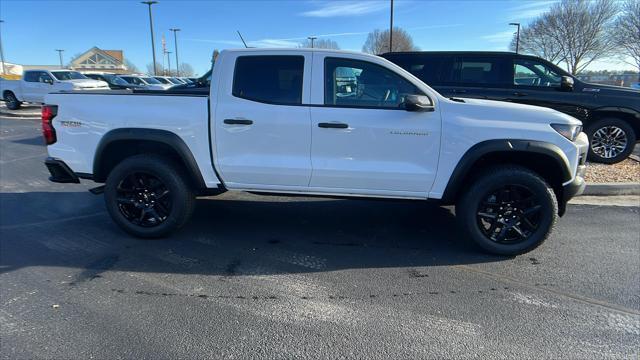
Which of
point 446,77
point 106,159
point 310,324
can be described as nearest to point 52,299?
point 106,159

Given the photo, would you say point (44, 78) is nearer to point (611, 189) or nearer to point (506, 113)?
point (506, 113)

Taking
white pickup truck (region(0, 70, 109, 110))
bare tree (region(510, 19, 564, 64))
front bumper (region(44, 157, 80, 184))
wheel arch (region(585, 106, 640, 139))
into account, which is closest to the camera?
front bumper (region(44, 157, 80, 184))

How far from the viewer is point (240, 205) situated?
5.73 metres

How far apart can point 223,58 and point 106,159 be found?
5.51ft

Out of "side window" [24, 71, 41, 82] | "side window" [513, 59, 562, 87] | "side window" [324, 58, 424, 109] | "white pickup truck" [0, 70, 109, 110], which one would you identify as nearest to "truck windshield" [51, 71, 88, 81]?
"white pickup truck" [0, 70, 109, 110]

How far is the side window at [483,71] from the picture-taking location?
305 inches

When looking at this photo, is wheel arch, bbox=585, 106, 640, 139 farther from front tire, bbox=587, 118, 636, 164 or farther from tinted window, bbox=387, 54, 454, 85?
tinted window, bbox=387, 54, 454, 85

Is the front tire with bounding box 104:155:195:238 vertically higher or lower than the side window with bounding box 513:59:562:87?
lower

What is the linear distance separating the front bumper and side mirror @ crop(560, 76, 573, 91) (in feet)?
25.2

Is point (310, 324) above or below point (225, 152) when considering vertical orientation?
below

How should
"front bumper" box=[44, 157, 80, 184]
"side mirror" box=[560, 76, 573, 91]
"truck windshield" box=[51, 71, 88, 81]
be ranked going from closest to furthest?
"front bumper" box=[44, 157, 80, 184] < "side mirror" box=[560, 76, 573, 91] < "truck windshield" box=[51, 71, 88, 81]

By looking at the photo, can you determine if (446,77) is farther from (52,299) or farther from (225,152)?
(52,299)

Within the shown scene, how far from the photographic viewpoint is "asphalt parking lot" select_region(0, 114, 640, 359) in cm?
270

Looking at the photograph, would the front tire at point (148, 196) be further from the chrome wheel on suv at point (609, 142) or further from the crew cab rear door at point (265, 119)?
the chrome wheel on suv at point (609, 142)
